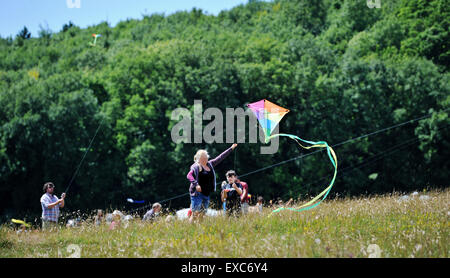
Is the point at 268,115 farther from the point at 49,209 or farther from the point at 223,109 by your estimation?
the point at 223,109

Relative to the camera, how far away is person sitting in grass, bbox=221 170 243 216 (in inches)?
385

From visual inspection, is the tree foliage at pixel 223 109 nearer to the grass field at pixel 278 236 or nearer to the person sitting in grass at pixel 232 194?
the person sitting in grass at pixel 232 194

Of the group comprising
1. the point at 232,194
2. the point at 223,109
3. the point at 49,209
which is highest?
the point at 223,109

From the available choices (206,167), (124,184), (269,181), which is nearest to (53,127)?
(124,184)

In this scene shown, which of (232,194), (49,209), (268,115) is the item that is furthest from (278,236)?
(49,209)

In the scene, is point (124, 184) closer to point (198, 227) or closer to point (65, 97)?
point (65, 97)

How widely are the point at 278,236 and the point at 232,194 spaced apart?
2.82 metres

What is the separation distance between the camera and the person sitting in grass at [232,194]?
32.1 ft

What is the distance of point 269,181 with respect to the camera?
103 ft

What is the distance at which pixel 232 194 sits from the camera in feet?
32.6

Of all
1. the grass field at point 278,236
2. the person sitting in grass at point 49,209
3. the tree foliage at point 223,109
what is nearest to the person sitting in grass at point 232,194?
the grass field at point 278,236

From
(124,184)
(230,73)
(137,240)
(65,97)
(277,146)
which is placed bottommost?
(137,240)

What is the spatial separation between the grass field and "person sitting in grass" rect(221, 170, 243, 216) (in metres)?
0.94
